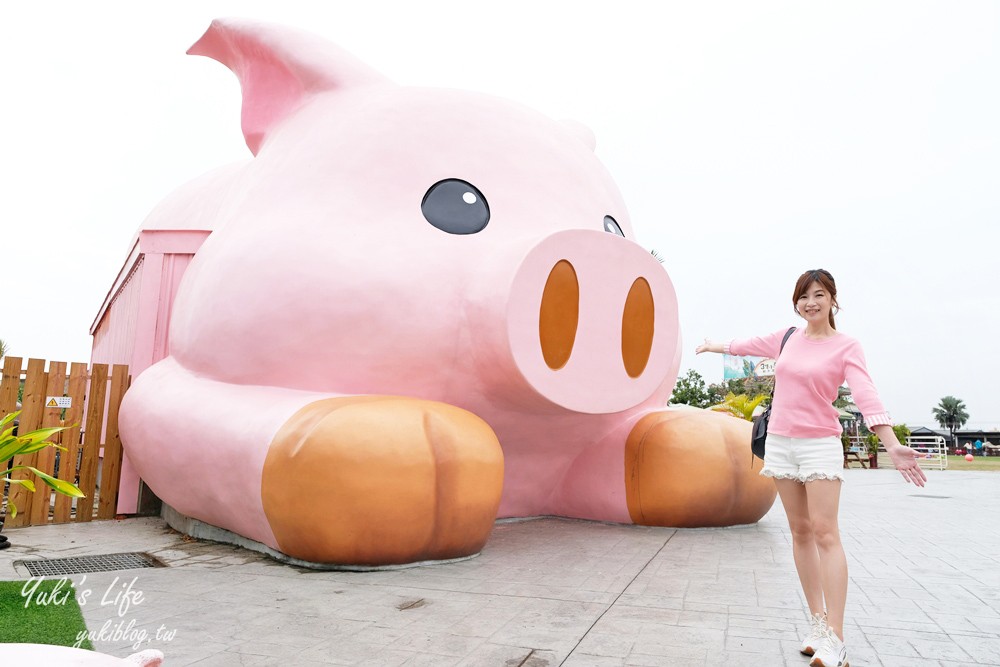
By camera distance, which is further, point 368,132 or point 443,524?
point 368,132

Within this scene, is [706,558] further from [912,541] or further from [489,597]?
[912,541]

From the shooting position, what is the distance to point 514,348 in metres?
4.50

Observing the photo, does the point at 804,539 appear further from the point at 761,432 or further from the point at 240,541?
the point at 240,541

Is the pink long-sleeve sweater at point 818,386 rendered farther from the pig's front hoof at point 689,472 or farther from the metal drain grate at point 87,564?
the metal drain grate at point 87,564

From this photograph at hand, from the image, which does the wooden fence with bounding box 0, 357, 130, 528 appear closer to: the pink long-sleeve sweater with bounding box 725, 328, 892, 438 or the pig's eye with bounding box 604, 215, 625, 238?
the pig's eye with bounding box 604, 215, 625, 238

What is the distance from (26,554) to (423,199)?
12.4ft

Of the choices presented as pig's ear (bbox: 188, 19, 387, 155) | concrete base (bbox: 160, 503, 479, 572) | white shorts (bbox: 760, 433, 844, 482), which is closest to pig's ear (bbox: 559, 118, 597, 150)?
pig's ear (bbox: 188, 19, 387, 155)

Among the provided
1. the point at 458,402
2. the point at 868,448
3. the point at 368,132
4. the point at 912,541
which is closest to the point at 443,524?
the point at 458,402

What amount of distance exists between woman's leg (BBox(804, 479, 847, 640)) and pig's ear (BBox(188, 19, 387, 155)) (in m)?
4.81

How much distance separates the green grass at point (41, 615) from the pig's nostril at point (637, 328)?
3.50 metres

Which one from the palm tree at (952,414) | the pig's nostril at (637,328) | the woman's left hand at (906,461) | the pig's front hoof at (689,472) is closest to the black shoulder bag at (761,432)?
the woman's left hand at (906,461)

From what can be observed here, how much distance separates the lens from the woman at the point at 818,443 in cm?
271

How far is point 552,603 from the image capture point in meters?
3.72

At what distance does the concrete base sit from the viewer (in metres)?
4.40
